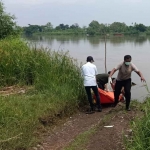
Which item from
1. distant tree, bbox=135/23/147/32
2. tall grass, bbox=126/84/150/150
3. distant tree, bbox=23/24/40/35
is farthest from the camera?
distant tree, bbox=23/24/40/35

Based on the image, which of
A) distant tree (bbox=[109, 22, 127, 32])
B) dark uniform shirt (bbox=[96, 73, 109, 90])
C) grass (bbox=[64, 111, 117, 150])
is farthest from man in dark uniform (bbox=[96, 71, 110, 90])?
distant tree (bbox=[109, 22, 127, 32])

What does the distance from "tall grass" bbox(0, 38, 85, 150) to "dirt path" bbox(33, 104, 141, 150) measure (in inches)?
12.1

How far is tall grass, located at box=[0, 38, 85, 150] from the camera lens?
5145mm

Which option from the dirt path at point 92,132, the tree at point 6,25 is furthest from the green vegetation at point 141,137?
the tree at point 6,25

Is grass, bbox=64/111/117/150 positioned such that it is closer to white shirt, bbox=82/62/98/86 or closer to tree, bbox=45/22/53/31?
white shirt, bbox=82/62/98/86

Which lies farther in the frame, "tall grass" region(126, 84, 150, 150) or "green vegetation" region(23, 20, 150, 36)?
"green vegetation" region(23, 20, 150, 36)

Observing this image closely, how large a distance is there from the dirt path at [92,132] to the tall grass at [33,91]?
308 mm

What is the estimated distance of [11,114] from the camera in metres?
5.41

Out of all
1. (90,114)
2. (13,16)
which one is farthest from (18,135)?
(13,16)

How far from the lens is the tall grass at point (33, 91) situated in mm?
5145

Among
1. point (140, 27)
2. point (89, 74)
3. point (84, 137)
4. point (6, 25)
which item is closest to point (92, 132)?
point (84, 137)

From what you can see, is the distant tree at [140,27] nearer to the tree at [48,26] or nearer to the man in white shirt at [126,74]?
the tree at [48,26]

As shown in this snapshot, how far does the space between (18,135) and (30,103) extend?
1.76 m

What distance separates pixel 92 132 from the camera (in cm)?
590
